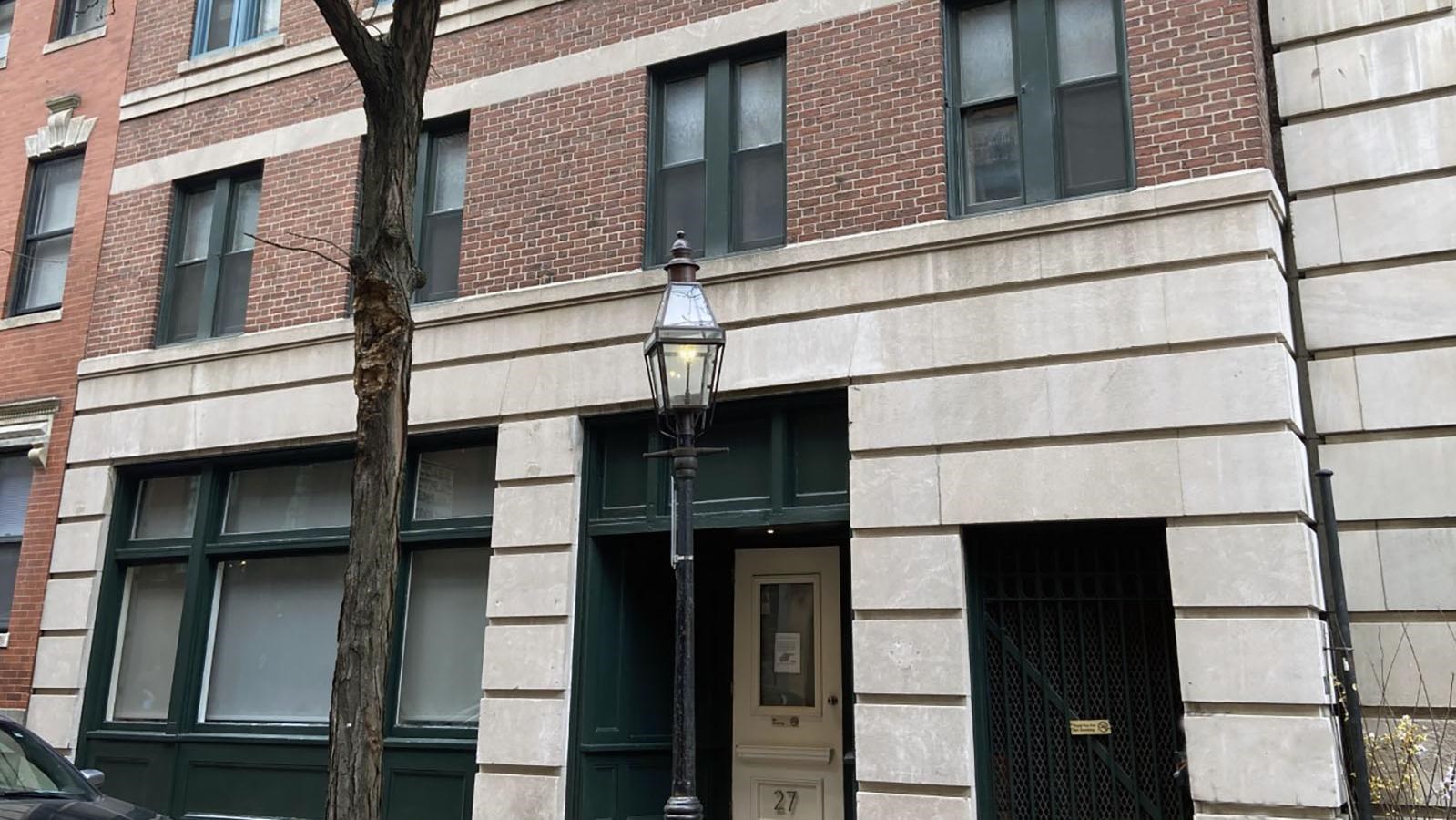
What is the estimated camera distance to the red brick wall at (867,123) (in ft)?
32.0

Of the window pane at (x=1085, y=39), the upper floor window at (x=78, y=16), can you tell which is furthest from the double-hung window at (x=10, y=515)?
the window pane at (x=1085, y=39)

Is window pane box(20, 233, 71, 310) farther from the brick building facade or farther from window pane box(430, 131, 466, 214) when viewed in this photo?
window pane box(430, 131, 466, 214)

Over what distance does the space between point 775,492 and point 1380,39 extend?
19.4 ft

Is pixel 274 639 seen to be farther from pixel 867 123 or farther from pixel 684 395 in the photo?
pixel 867 123

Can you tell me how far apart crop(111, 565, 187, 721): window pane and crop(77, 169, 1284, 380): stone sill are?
243 centimetres

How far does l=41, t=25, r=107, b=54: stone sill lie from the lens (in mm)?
15227

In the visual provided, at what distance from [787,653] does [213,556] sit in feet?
20.8

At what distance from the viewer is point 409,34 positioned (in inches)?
327

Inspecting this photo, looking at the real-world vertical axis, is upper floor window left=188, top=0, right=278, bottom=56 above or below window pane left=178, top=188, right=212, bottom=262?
above

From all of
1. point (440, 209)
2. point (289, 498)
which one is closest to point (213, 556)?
point (289, 498)

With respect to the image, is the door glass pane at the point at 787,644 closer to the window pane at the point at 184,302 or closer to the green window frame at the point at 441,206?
the green window frame at the point at 441,206

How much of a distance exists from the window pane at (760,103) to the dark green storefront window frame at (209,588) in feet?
12.5

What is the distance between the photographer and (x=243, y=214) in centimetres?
1377

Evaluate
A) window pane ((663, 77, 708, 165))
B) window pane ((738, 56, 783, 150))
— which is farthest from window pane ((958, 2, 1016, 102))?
window pane ((663, 77, 708, 165))
